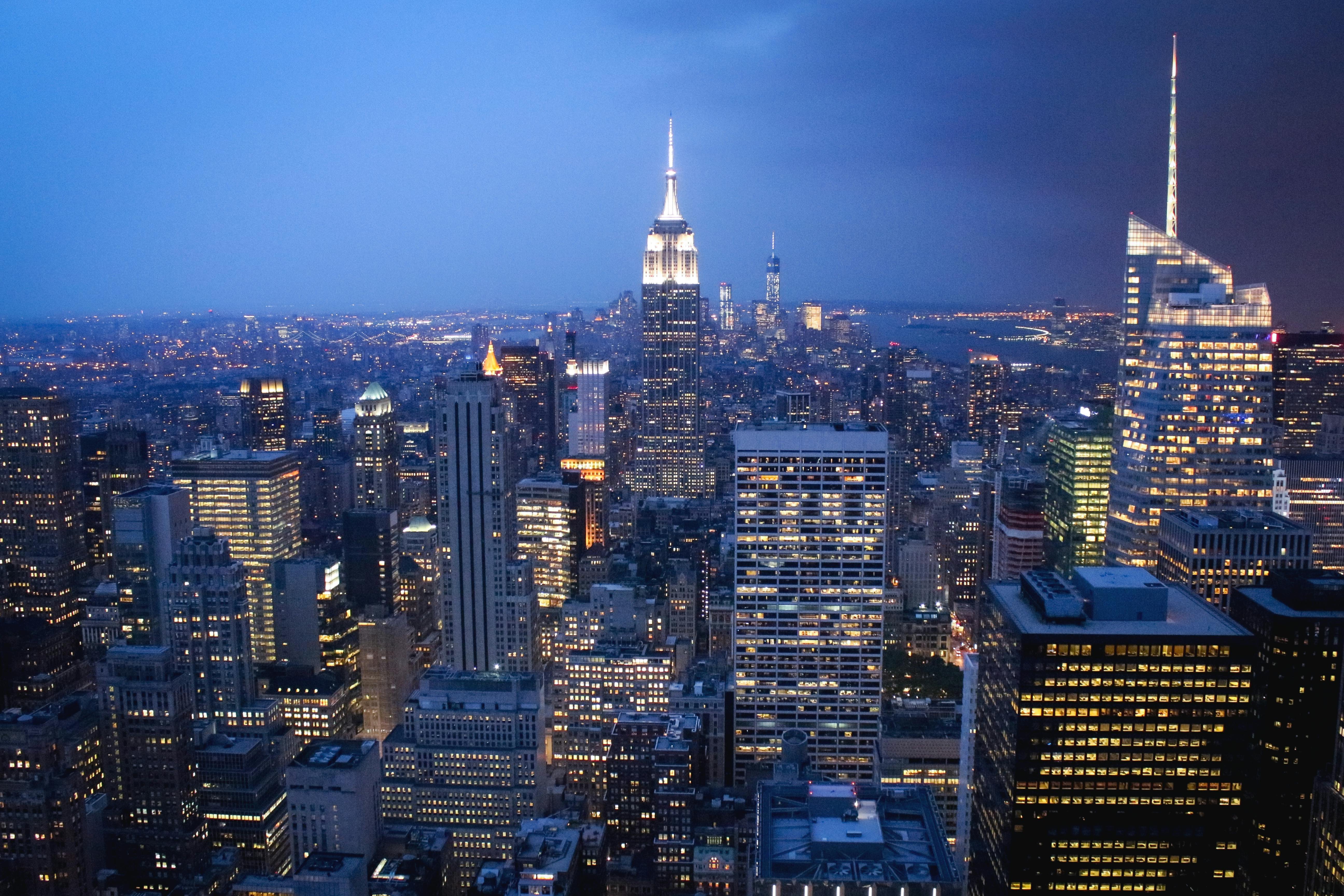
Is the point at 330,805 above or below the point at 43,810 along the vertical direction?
below

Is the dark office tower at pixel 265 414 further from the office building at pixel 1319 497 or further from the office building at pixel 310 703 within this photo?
the office building at pixel 1319 497

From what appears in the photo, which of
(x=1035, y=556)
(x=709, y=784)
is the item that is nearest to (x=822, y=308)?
(x=1035, y=556)

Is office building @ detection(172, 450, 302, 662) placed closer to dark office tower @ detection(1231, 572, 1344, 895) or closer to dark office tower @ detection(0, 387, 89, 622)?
dark office tower @ detection(0, 387, 89, 622)

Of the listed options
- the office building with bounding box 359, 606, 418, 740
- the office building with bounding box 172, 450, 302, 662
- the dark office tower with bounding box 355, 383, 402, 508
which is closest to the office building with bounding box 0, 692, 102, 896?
the office building with bounding box 359, 606, 418, 740

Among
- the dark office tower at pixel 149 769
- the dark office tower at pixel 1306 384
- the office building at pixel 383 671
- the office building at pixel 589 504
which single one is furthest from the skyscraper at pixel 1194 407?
the office building at pixel 589 504

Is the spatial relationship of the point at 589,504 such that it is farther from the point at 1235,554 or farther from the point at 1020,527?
the point at 1235,554

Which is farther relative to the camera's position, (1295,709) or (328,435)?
(328,435)

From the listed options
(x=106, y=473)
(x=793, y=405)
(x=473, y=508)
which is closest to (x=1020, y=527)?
(x=793, y=405)
